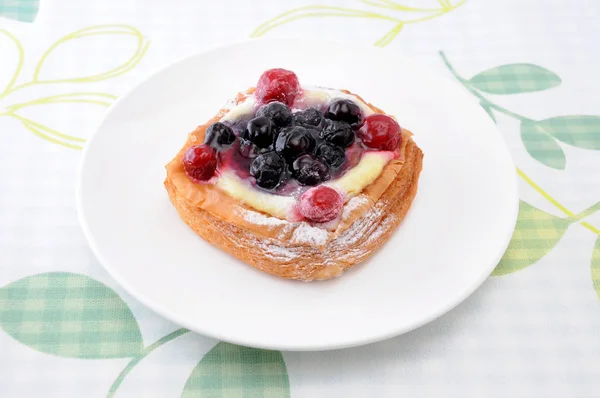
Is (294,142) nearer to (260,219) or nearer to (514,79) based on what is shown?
(260,219)

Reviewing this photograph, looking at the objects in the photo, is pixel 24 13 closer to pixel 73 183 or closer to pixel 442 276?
pixel 73 183

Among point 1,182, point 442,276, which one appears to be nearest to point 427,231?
point 442,276

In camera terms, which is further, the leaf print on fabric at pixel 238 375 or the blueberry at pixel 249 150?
the blueberry at pixel 249 150

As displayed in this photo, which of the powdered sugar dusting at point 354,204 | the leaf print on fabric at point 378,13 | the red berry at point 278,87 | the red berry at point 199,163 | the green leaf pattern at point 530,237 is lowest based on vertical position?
the green leaf pattern at point 530,237

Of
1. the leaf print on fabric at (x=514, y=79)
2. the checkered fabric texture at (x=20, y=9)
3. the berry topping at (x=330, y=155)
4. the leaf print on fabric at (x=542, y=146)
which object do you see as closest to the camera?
the berry topping at (x=330, y=155)

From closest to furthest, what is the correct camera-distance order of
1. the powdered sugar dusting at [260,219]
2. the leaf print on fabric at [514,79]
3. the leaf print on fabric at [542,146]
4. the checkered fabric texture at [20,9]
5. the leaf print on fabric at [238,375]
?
the leaf print on fabric at [238,375] → the powdered sugar dusting at [260,219] → the leaf print on fabric at [542,146] → the leaf print on fabric at [514,79] → the checkered fabric texture at [20,9]

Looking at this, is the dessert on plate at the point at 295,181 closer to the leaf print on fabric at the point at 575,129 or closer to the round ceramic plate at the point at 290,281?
the round ceramic plate at the point at 290,281

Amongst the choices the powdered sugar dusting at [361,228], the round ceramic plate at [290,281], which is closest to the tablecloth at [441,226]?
the round ceramic plate at [290,281]

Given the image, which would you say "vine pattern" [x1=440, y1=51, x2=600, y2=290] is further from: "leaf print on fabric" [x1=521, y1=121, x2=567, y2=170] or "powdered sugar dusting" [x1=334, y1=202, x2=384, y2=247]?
"powdered sugar dusting" [x1=334, y1=202, x2=384, y2=247]
